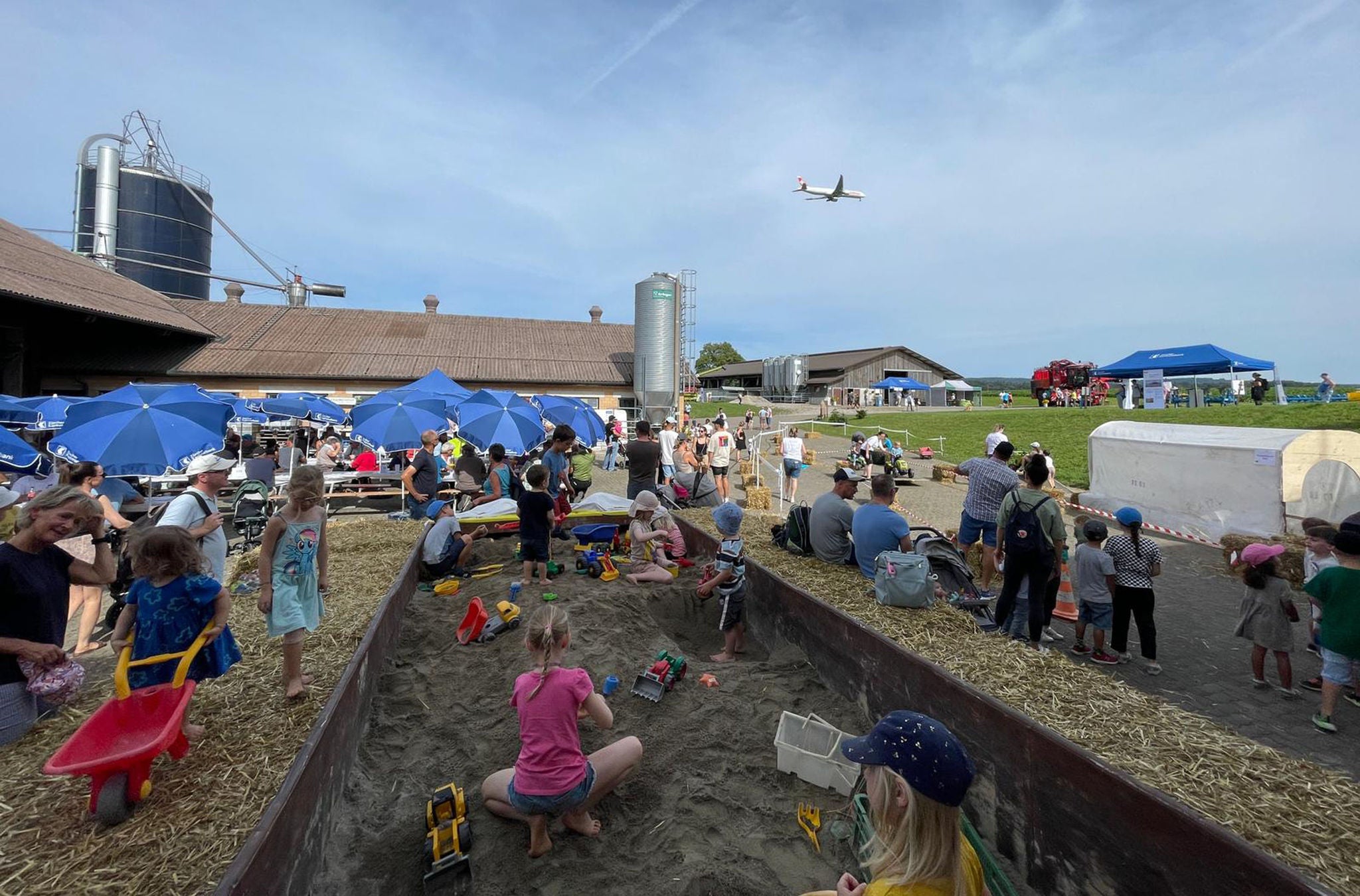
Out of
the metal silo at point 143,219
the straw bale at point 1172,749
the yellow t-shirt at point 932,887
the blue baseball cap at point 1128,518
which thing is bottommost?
the straw bale at point 1172,749

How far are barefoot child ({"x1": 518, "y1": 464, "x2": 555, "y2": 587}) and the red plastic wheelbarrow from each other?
13.2ft

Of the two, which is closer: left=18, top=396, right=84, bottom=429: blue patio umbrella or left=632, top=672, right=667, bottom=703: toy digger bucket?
left=632, top=672, right=667, bottom=703: toy digger bucket

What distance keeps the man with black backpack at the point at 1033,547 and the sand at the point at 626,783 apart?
203 cm

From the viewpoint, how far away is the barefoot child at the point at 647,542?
7.82 metres

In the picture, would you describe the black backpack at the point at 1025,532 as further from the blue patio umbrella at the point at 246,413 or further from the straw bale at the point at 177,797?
the blue patio umbrella at the point at 246,413

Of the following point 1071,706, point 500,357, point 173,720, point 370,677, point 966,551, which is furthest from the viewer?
point 500,357

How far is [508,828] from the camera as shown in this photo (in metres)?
3.44

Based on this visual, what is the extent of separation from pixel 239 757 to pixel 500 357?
101 feet

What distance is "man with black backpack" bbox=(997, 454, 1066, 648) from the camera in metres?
5.34

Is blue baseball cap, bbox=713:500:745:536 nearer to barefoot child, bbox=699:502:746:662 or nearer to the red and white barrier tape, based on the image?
barefoot child, bbox=699:502:746:662

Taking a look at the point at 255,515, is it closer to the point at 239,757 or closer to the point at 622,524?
the point at 622,524

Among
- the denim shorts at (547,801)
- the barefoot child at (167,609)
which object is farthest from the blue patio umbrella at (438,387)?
the denim shorts at (547,801)

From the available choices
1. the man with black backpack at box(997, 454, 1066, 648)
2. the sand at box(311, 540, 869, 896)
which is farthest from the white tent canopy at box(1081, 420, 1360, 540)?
the sand at box(311, 540, 869, 896)

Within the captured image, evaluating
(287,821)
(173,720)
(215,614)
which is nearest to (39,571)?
(215,614)
